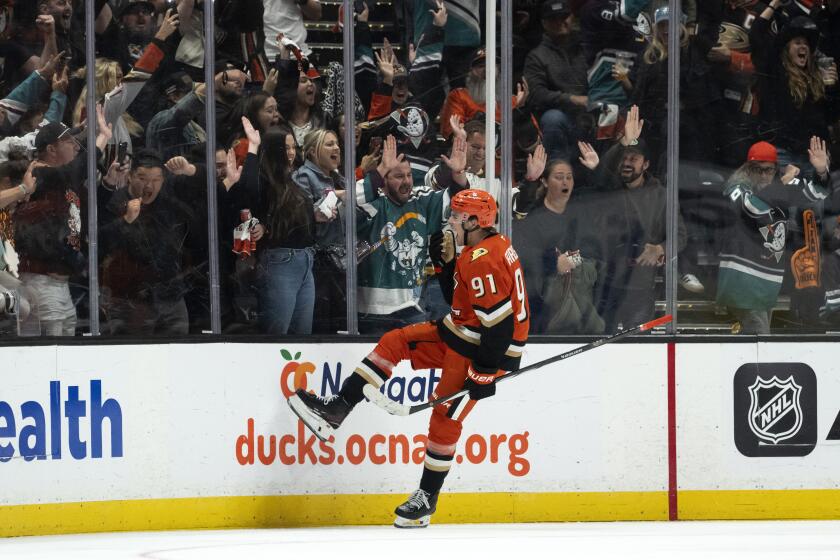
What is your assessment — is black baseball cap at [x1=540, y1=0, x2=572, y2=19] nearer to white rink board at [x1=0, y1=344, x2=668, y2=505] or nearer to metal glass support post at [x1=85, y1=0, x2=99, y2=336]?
white rink board at [x1=0, y1=344, x2=668, y2=505]

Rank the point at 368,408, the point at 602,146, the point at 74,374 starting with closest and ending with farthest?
1. the point at 74,374
2. the point at 368,408
3. the point at 602,146

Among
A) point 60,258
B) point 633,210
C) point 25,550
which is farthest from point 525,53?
point 25,550

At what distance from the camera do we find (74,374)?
5145 millimetres

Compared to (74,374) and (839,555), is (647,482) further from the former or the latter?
(74,374)

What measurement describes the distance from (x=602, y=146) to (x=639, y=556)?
2.11 m

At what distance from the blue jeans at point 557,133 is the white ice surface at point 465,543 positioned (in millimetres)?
1701

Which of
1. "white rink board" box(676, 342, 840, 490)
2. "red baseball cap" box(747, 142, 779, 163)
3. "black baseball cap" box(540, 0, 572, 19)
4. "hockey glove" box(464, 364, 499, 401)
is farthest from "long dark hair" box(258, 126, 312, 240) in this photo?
"red baseball cap" box(747, 142, 779, 163)

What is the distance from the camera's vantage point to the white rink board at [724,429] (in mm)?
5719

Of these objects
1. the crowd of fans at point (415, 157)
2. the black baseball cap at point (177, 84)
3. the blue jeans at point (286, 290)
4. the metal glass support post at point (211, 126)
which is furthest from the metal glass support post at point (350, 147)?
the black baseball cap at point (177, 84)

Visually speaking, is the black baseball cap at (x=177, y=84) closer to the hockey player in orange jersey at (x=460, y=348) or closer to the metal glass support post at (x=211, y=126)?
the metal glass support post at (x=211, y=126)

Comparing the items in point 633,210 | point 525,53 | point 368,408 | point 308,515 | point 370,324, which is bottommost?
point 308,515

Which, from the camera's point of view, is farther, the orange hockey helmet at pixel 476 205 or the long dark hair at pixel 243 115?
the long dark hair at pixel 243 115

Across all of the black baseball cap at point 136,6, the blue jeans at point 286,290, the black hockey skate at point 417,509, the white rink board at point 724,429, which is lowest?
the black hockey skate at point 417,509

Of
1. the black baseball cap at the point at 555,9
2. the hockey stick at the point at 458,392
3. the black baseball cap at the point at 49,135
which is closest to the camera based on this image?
the hockey stick at the point at 458,392
